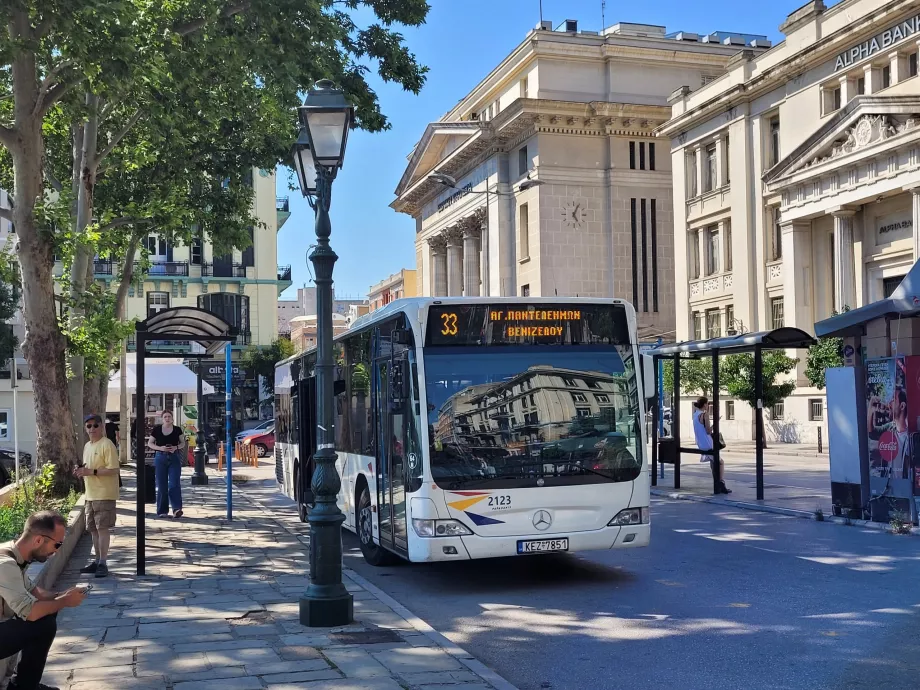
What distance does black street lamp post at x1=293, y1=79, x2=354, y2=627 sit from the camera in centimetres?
855

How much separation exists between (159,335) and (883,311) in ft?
30.2

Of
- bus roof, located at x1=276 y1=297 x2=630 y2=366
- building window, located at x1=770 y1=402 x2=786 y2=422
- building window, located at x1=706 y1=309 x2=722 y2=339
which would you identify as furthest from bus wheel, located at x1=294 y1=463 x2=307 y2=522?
building window, located at x1=706 y1=309 x2=722 y2=339

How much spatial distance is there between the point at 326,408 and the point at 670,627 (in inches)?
129

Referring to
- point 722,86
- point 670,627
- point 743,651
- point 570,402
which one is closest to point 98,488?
point 570,402

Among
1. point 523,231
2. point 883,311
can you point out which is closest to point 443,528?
point 883,311

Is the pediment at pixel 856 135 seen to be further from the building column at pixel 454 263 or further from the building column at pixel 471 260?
the building column at pixel 454 263

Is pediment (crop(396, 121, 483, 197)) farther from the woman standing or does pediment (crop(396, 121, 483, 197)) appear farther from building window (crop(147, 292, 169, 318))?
the woman standing

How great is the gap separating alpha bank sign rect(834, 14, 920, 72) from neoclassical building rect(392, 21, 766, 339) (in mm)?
19864

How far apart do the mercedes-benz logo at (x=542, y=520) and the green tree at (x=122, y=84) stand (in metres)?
8.01

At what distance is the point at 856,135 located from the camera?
3559 centimetres

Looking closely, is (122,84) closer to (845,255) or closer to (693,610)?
(693,610)

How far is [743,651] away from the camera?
7477 mm

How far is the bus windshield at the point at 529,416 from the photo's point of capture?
10.2m

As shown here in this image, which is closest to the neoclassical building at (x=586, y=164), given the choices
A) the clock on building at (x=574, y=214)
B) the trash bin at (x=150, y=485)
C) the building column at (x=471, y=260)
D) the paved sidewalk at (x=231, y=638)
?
the clock on building at (x=574, y=214)
